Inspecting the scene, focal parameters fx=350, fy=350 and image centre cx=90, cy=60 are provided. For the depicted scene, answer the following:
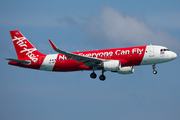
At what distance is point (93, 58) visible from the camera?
61062 millimetres

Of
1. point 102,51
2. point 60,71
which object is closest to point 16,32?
point 60,71

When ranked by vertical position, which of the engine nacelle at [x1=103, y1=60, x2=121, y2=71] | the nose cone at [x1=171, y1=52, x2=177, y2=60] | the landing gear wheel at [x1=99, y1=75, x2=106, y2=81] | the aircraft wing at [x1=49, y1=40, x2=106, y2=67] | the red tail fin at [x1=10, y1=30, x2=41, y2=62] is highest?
the red tail fin at [x1=10, y1=30, x2=41, y2=62]

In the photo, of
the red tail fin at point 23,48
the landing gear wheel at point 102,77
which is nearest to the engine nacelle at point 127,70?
the landing gear wheel at point 102,77

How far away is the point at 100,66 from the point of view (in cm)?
6272

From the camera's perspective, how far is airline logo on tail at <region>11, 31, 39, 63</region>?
2677 inches

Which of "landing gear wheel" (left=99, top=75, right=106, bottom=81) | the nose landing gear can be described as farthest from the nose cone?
the nose landing gear

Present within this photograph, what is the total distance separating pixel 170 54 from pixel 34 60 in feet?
83.0

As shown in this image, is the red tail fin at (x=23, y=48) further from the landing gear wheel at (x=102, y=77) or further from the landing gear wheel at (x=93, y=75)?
the landing gear wheel at (x=102, y=77)

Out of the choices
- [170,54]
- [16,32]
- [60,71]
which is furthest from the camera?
[16,32]

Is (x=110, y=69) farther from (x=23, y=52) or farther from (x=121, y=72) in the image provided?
(x=23, y=52)

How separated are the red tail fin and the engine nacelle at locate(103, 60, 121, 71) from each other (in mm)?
14150

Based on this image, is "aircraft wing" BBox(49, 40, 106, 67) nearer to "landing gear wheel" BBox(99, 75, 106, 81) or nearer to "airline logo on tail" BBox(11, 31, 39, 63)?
"landing gear wheel" BBox(99, 75, 106, 81)

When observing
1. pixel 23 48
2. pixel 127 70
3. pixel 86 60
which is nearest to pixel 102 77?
pixel 127 70

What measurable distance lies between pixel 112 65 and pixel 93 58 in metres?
3.52
